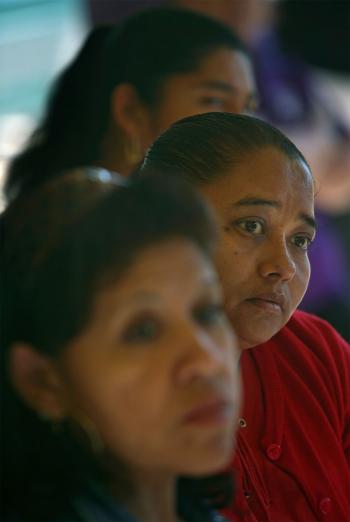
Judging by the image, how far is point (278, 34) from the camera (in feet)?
10.4

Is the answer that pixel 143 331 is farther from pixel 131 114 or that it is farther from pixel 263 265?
pixel 131 114

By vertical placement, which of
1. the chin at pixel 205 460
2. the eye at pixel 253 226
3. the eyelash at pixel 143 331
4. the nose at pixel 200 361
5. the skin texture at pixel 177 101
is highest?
the eyelash at pixel 143 331

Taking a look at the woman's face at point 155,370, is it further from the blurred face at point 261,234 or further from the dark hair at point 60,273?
the blurred face at point 261,234

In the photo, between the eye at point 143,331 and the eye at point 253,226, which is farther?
the eye at point 253,226

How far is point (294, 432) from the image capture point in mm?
1134

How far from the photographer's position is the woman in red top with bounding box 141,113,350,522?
3.41 ft

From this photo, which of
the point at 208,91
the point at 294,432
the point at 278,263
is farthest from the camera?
the point at 208,91

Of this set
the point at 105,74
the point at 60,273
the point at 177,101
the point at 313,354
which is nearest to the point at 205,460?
the point at 60,273

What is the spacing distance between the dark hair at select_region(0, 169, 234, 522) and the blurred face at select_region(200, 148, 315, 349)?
0.26 m

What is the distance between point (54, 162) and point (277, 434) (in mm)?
927

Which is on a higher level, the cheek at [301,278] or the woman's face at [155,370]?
the woman's face at [155,370]

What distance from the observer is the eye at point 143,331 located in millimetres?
740

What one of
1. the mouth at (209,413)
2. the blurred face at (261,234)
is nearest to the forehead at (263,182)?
the blurred face at (261,234)

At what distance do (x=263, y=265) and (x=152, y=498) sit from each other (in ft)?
1.01
